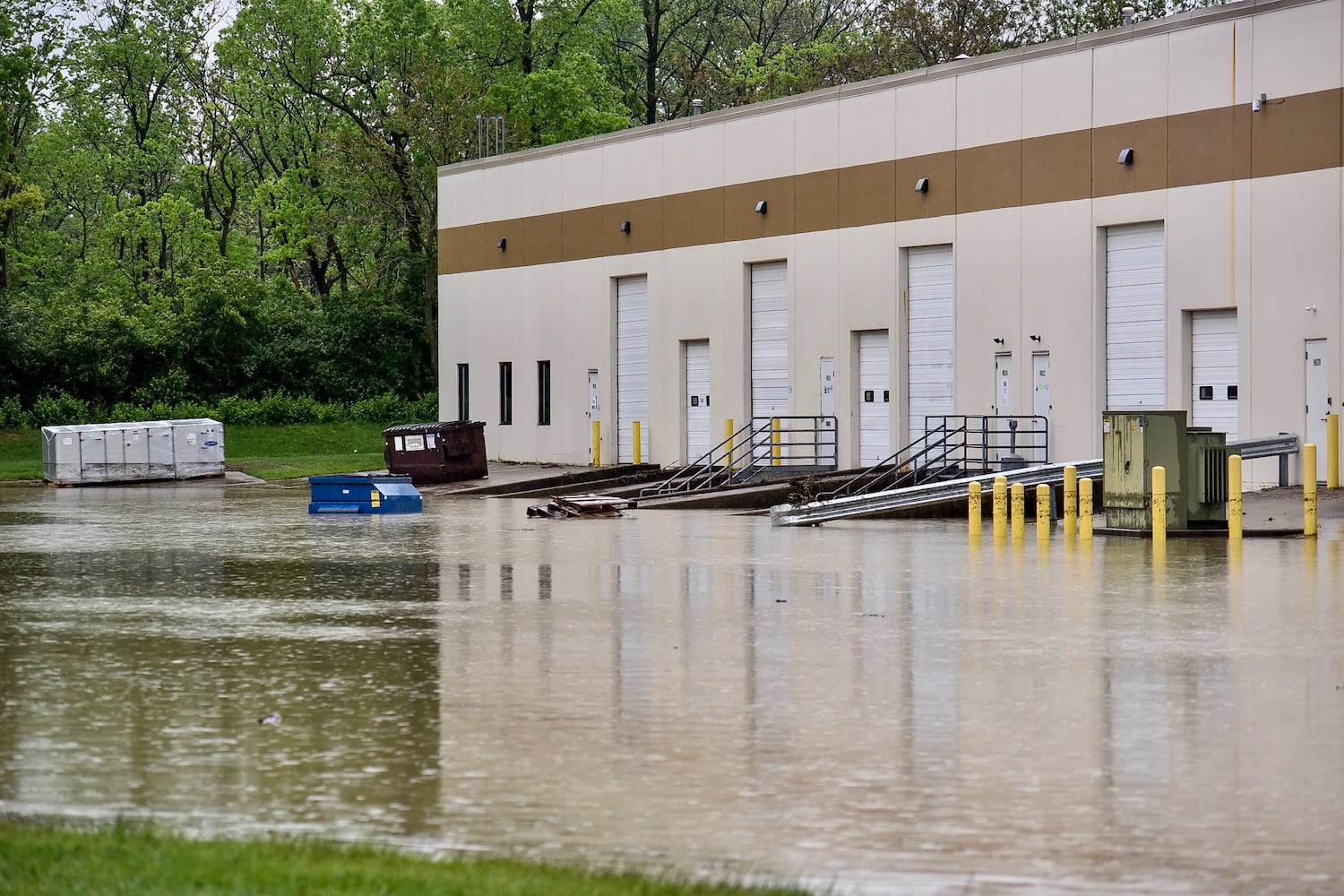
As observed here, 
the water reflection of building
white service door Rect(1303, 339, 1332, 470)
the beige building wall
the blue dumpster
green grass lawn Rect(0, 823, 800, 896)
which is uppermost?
the beige building wall

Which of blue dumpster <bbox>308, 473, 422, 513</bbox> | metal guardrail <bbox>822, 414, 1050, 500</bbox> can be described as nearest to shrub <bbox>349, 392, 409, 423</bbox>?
metal guardrail <bbox>822, 414, 1050, 500</bbox>

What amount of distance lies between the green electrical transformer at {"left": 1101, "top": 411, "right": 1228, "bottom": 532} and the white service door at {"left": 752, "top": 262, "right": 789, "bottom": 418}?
1488 centimetres

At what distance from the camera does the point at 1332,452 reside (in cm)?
2738

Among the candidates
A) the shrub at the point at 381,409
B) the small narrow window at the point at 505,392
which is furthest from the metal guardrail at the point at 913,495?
the shrub at the point at 381,409

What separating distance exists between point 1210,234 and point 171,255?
56487 mm

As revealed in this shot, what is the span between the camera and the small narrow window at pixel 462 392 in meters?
48.3

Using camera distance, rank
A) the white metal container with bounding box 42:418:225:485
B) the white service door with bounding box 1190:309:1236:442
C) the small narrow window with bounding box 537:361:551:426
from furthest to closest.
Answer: the small narrow window with bounding box 537:361:551:426
the white metal container with bounding box 42:418:225:485
the white service door with bounding box 1190:309:1236:442

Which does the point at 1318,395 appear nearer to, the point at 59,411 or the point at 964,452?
the point at 964,452

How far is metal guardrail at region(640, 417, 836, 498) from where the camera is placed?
3556cm

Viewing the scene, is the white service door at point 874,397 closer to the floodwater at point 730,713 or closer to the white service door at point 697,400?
the white service door at point 697,400

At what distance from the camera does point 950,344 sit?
34.4 metres

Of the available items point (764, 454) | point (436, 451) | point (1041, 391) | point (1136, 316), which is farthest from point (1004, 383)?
point (436, 451)

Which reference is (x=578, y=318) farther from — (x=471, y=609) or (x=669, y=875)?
(x=669, y=875)

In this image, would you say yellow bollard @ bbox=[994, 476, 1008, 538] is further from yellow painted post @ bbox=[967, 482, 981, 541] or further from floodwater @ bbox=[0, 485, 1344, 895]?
floodwater @ bbox=[0, 485, 1344, 895]
